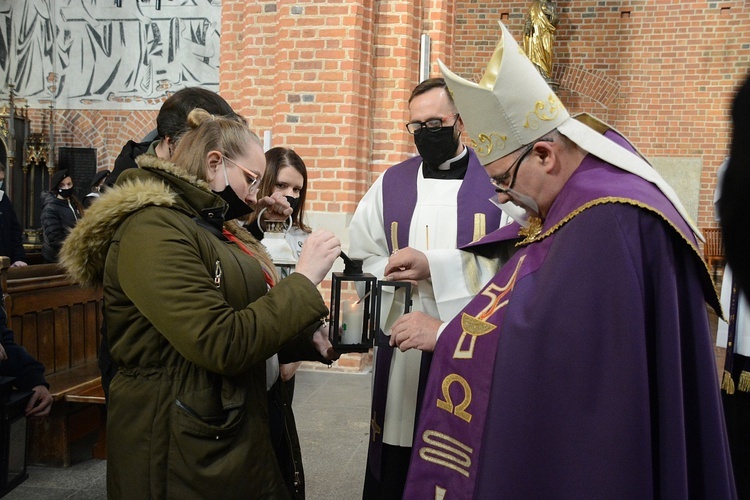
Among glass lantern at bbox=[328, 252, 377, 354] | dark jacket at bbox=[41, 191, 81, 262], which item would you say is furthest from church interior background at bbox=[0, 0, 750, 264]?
glass lantern at bbox=[328, 252, 377, 354]

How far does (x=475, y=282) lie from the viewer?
2502 millimetres

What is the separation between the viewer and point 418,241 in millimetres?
2922

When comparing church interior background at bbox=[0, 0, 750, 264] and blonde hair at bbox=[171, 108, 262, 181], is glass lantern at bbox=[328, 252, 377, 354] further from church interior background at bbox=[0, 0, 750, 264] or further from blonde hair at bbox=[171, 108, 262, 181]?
church interior background at bbox=[0, 0, 750, 264]

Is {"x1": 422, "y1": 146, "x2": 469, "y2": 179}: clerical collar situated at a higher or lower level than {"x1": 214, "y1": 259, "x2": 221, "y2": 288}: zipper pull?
higher

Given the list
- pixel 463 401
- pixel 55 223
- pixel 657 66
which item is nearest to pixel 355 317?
pixel 463 401

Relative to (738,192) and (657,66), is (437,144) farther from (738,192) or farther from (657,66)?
(657,66)

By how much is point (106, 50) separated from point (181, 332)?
44.0ft

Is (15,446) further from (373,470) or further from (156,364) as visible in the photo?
(373,470)

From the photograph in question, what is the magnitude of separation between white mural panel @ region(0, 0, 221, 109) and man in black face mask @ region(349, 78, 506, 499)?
1088cm

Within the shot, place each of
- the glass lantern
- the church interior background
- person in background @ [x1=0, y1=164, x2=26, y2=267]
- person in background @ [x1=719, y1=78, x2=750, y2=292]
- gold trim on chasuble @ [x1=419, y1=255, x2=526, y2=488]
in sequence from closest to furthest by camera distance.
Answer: person in background @ [x1=719, y1=78, x2=750, y2=292] < gold trim on chasuble @ [x1=419, y1=255, x2=526, y2=488] < the glass lantern < the church interior background < person in background @ [x1=0, y1=164, x2=26, y2=267]

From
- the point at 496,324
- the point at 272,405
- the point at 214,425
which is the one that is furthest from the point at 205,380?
the point at 496,324

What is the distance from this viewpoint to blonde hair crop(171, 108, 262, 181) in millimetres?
1844

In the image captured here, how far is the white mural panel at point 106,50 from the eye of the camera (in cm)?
1298

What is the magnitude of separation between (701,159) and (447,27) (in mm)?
6499
